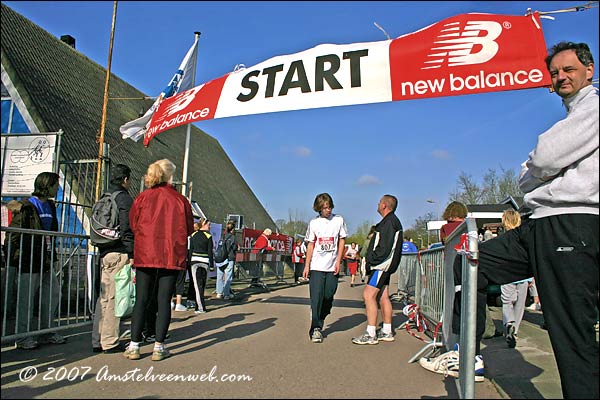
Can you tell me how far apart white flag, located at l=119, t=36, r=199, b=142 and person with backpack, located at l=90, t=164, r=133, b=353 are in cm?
301

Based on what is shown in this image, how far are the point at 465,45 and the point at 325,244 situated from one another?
3141 mm

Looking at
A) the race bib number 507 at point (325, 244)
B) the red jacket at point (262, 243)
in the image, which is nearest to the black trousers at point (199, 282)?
the race bib number 507 at point (325, 244)

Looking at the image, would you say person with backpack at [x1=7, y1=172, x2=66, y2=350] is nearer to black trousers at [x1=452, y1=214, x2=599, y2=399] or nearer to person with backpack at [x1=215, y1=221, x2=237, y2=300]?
black trousers at [x1=452, y1=214, x2=599, y2=399]

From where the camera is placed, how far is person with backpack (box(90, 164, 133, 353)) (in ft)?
18.6

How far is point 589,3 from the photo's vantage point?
17.6 ft

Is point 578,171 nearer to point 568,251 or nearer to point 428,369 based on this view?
point 568,251

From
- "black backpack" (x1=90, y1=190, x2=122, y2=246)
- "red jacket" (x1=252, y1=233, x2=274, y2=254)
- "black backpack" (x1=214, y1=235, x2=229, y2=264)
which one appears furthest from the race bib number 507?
"red jacket" (x1=252, y1=233, x2=274, y2=254)

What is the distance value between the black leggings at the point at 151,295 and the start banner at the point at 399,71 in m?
2.76

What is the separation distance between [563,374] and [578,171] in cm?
118

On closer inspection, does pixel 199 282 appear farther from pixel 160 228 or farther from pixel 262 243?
pixel 262 243

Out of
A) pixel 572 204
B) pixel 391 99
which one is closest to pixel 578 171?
pixel 572 204

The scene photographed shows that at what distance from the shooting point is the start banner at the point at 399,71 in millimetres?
6078

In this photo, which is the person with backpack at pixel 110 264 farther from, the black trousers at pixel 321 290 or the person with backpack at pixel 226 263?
the person with backpack at pixel 226 263

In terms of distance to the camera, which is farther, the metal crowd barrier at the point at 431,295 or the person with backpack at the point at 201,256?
the person with backpack at the point at 201,256
